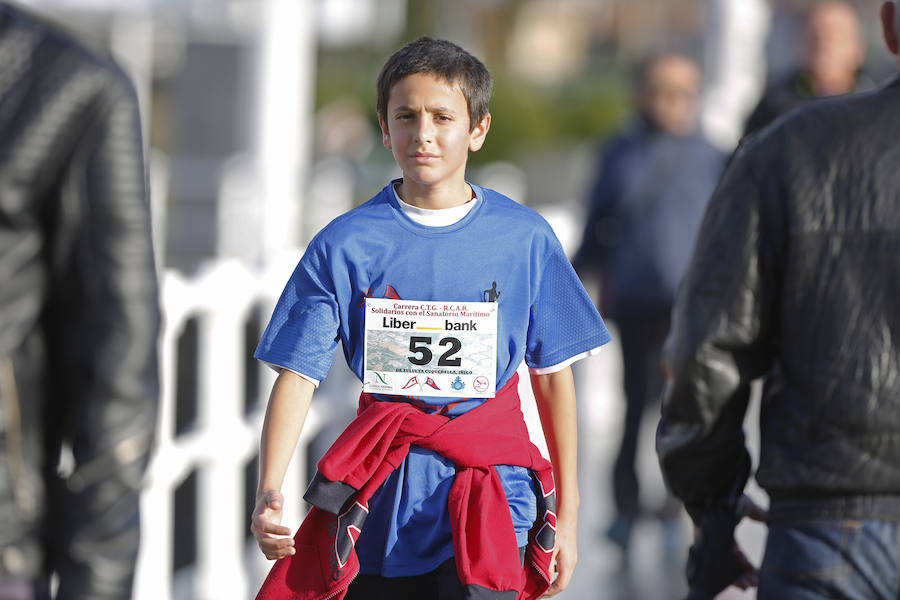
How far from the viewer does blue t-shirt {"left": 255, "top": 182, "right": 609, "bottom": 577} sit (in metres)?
2.84

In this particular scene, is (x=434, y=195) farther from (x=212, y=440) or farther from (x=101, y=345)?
(x=212, y=440)

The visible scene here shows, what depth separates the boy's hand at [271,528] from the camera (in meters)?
2.71

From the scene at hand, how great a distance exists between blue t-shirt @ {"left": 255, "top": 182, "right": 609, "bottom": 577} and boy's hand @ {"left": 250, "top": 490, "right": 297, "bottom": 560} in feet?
0.59

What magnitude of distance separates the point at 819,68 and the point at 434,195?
2.91m

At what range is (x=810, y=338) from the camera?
2379 mm

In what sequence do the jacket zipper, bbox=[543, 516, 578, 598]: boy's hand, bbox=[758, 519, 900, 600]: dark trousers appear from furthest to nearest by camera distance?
bbox=[543, 516, 578, 598]: boy's hand
bbox=[758, 519, 900, 600]: dark trousers
the jacket zipper

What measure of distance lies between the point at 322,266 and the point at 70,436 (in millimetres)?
849

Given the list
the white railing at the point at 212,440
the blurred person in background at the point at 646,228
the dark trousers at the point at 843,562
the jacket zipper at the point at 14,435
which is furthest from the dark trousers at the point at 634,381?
the jacket zipper at the point at 14,435

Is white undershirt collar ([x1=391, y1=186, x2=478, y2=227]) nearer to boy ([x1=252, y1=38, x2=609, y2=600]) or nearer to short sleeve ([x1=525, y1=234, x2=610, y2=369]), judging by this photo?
boy ([x1=252, y1=38, x2=609, y2=600])

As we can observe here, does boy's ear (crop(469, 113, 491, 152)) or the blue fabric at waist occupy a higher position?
boy's ear (crop(469, 113, 491, 152))

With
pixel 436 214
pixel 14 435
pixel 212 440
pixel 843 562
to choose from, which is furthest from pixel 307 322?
pixel 212 440

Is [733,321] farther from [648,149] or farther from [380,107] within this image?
[648,149]

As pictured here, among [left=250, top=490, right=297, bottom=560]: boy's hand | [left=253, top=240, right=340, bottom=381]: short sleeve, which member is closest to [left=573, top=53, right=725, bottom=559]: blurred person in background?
[left=253, top=240, right=340, bottom=381]: short sleeve

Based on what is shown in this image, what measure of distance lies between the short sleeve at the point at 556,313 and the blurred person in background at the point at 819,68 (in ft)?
8.42
